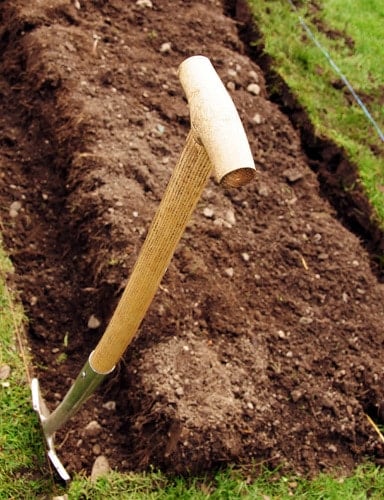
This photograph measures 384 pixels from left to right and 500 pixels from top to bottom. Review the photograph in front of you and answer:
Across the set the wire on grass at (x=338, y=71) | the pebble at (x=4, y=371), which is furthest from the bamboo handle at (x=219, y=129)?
the wire on grass at (x=338, y=71)

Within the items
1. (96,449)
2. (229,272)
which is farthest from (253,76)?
(96,449)

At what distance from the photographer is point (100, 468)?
259cm

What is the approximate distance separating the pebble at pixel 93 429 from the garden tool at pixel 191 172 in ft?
2.37

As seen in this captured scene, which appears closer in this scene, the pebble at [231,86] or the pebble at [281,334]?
the pebble at [281,334]

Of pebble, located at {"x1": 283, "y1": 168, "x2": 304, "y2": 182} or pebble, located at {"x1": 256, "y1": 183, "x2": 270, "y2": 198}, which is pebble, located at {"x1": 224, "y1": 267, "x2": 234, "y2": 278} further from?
pebble, located at {"x1": 283, "y1": 168, "x2": 304, "y2": 182}

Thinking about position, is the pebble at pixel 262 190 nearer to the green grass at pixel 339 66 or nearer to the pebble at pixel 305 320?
the green grass at pixel 339 66

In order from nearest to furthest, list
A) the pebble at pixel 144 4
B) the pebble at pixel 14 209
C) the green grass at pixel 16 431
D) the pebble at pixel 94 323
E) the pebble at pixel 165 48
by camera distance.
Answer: the green grass at pixel 16 431 → the pebble at pixel 94 323 → the pebble at pixel 14 209 → the pebble at pixel 165 48 → the pebble at pixel 144 4

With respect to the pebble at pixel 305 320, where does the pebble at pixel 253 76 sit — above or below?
Result: above

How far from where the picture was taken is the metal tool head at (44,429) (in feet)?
8.21

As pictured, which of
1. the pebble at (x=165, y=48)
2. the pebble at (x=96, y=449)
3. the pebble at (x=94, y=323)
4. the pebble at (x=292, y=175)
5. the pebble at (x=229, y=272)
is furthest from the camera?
the pebble at (x=165, y=48)

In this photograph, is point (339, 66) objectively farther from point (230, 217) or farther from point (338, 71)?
point (230, 217)

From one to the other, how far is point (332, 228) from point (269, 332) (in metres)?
0.80

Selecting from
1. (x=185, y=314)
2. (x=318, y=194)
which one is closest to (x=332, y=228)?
(x=318, y=194)

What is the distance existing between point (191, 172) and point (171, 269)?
5.00ft
